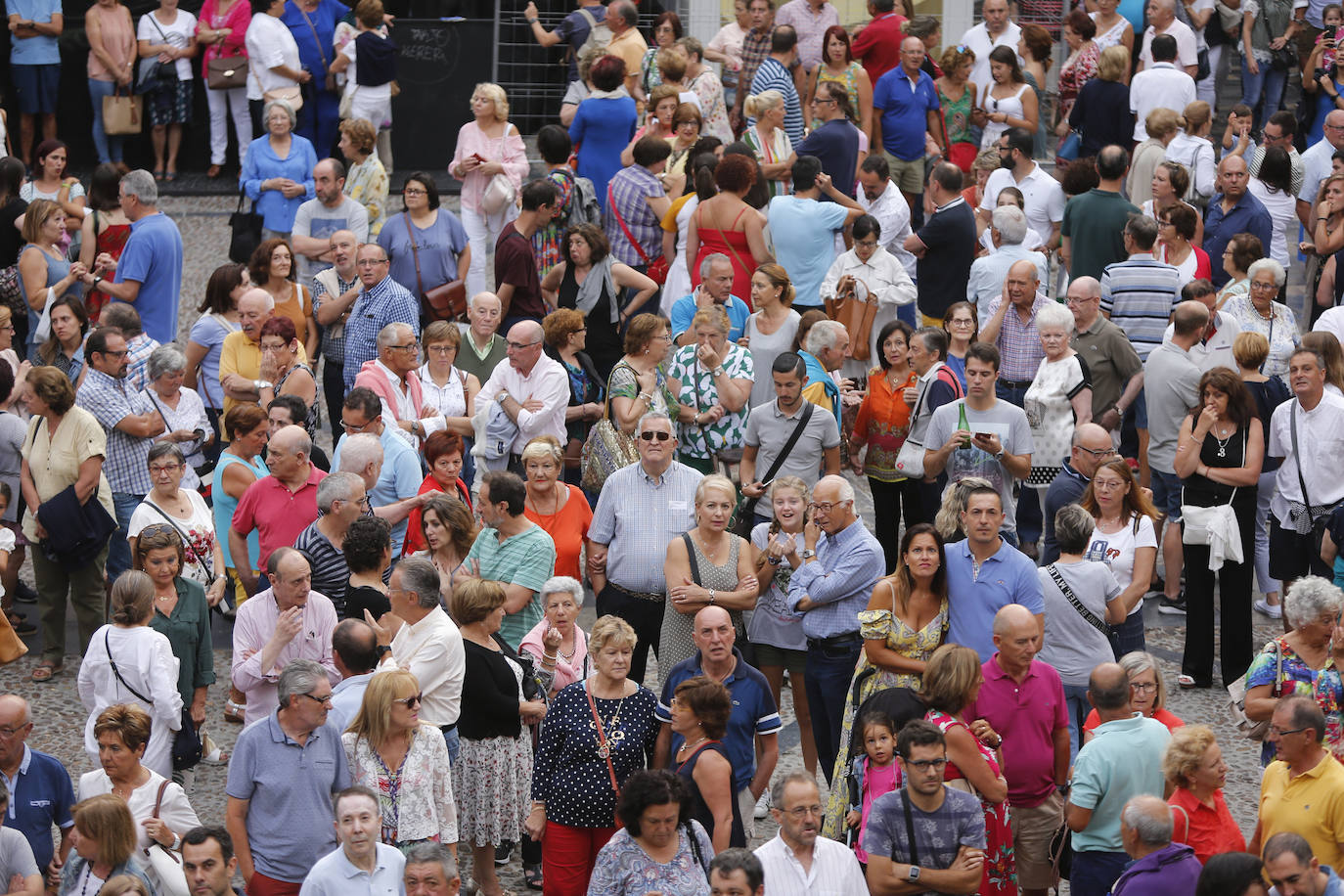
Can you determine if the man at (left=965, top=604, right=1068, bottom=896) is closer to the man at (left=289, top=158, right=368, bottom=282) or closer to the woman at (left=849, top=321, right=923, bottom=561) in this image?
the woman at (left=849, top=321, right=923, bottom=561)

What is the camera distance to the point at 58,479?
30.7 feet

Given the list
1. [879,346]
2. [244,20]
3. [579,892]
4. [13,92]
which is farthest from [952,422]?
[13,92]

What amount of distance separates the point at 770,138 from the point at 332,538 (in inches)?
228

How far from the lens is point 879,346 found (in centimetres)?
1015

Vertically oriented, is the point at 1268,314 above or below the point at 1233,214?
below

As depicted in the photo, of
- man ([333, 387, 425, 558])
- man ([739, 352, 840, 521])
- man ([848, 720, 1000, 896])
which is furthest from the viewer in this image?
man ([739, 352, 840, 521])

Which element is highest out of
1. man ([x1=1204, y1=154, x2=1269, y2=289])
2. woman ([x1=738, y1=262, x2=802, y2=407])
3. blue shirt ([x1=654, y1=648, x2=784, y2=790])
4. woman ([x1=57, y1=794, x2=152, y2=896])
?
man ([x1=1204, y1=154, x2=1269, y2=289])

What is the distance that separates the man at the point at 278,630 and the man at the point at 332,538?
0.37m

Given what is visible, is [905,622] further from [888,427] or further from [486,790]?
[888,427]

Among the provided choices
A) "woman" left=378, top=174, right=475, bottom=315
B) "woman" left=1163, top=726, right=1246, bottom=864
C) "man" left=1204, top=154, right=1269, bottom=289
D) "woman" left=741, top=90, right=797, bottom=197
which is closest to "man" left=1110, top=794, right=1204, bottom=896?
"woman" left=1163, top=726, right=1246, bottom=864

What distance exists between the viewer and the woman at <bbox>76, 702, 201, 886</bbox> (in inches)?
263

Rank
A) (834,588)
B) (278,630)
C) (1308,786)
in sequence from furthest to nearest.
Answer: (834,588) < (278,630) < (1308,786)

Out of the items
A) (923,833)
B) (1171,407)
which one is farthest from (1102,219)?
(923,833)

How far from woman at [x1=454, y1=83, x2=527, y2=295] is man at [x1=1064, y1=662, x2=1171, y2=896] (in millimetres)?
6816
